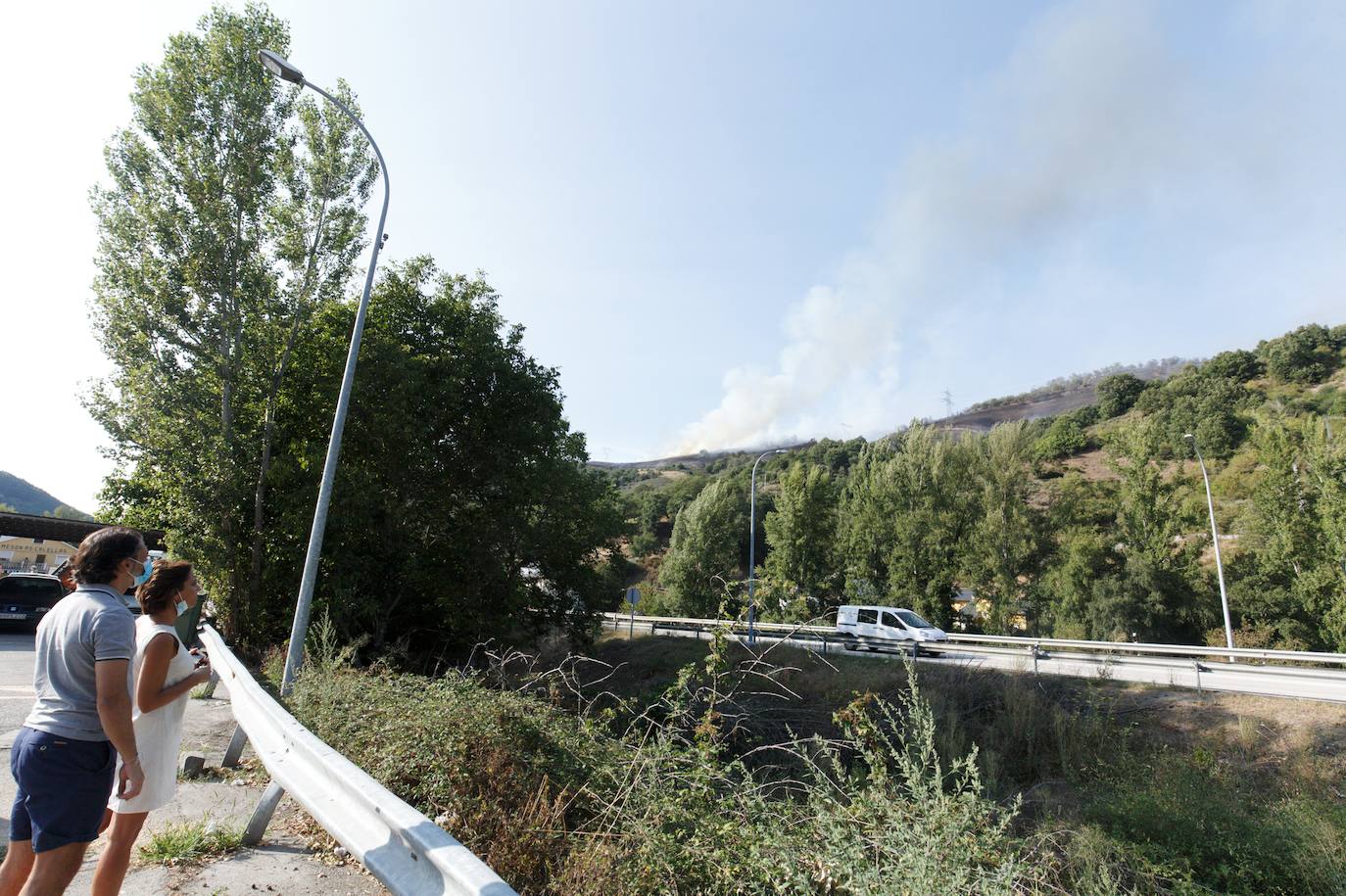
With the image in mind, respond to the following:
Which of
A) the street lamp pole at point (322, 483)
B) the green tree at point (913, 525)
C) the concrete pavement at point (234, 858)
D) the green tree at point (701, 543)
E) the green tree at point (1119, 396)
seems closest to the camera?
the concrete pavement at point (234, 858)

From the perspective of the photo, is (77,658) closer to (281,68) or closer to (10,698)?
(10,698)

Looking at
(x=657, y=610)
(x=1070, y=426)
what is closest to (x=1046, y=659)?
(x=657, y=610)

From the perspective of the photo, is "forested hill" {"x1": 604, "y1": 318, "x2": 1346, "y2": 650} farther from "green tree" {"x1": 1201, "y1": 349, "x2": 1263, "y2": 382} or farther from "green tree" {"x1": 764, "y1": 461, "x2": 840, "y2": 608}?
"green tree" {"x1": 1201, "y1": 349, "x2": 1263, "y2": 382}

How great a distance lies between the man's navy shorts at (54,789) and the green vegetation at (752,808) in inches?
69.5

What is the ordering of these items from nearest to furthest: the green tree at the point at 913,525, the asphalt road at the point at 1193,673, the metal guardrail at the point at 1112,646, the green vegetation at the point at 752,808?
1. the green vegetation at the point at 752,808
2. the metal guardrail at the point at 1112,646
3. the asphalt road at the point at 1193,673
4. the green tree at the point at 913,525

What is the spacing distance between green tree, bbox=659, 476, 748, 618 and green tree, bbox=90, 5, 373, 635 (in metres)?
33.4

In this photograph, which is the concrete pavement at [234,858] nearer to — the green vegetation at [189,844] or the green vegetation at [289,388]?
the green vegetation at [189,844]

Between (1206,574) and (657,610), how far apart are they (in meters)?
32.3

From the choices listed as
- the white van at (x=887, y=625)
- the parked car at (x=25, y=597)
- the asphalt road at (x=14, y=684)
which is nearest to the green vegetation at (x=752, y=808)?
the asphalt road at (x=14, y=684)

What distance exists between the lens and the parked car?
60.2ft

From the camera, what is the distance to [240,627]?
1797 centimetres

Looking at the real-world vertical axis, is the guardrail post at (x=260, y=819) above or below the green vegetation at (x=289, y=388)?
below

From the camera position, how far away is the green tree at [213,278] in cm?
1712

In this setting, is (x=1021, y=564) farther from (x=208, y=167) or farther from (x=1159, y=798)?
(x=208, y=167)
